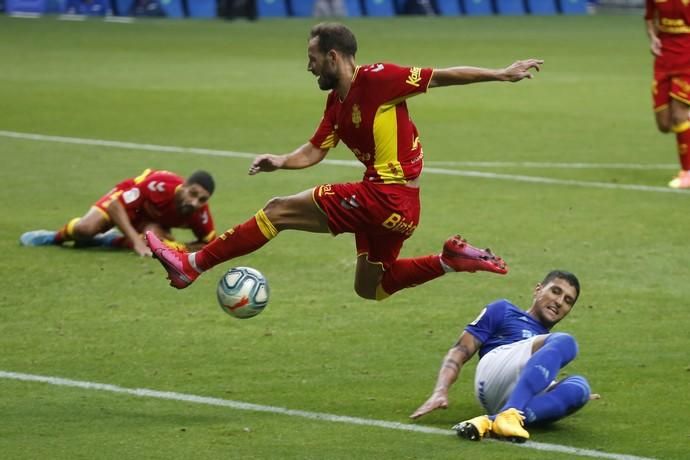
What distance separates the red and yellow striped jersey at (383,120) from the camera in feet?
32.8

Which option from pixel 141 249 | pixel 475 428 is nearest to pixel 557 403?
pixel 475 428

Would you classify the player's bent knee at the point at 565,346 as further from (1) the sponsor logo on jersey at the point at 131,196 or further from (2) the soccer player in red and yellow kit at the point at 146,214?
(1) the sponsor logo on jersey at the point at 131,196

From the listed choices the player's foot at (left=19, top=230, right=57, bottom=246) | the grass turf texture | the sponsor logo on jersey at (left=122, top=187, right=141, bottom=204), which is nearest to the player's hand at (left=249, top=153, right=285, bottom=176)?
the grass turf texture

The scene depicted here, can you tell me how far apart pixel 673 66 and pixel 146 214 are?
698 centimetres

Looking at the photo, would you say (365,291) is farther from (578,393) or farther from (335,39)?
(578,393)

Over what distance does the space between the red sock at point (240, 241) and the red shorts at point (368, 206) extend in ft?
1.22

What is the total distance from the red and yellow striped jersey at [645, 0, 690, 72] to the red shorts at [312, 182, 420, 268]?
29.8ft

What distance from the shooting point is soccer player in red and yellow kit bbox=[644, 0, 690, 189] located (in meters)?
18.5

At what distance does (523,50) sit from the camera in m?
37.7

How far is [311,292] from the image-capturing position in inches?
520

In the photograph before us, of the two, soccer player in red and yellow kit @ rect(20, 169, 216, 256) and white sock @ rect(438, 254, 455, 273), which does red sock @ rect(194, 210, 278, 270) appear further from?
soccer player in red and yellow kit @ rect(20, 169, 216, 256)

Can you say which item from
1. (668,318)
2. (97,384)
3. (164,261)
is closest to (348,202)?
(164,261)

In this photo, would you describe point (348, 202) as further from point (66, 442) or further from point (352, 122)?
point (66, 442)

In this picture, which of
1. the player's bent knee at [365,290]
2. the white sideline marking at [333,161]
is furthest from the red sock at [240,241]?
the white sideline marking at [333,161]
